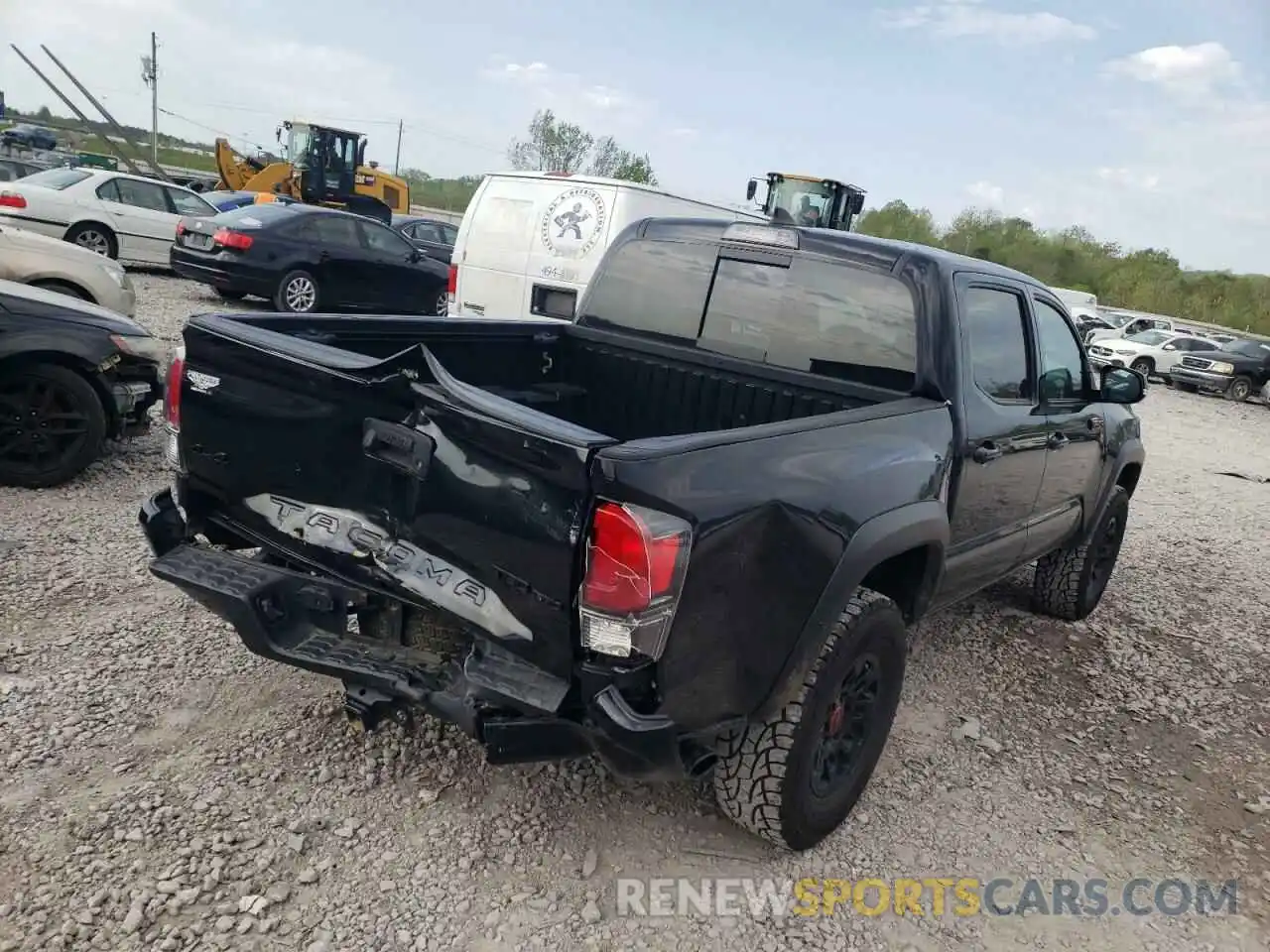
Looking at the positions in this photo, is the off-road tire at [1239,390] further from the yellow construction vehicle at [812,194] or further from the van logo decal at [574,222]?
the van logo decal at [574,222]

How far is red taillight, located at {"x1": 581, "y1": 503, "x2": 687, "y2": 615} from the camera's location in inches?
85.0

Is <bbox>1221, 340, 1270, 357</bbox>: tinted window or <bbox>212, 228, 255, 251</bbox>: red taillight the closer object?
<bbox>212, 228, 255, 251</bbox>: red taillight

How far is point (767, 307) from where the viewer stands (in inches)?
150

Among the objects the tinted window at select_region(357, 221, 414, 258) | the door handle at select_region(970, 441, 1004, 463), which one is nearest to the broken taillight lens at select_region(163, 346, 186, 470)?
the door handle at select_region(970, 441, 1004, 463)

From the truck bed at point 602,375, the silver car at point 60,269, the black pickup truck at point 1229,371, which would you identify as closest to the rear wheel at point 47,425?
the silver car at point 60,269

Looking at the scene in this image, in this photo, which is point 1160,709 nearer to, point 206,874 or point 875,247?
point 875,247

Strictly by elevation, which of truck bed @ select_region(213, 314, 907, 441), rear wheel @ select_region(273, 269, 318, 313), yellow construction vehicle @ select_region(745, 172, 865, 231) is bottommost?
rear wheel @ select_region(273, 269, 318, 313)

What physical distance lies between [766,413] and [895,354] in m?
0.56

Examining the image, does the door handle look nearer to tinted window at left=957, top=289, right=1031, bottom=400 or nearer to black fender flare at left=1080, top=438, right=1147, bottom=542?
tinted window at left=957, top=289, right=1031, bottom=400

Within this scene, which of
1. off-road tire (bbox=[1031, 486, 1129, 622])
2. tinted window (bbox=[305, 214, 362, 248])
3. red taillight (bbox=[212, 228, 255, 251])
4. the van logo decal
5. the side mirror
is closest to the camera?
the side mirror

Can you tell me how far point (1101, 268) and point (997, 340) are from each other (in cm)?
6374

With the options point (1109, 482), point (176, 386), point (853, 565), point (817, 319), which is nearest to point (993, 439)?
point (817, 319)

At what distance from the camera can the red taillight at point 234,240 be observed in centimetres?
1138

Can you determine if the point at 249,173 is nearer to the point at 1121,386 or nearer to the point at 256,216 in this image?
the point at 256,216
